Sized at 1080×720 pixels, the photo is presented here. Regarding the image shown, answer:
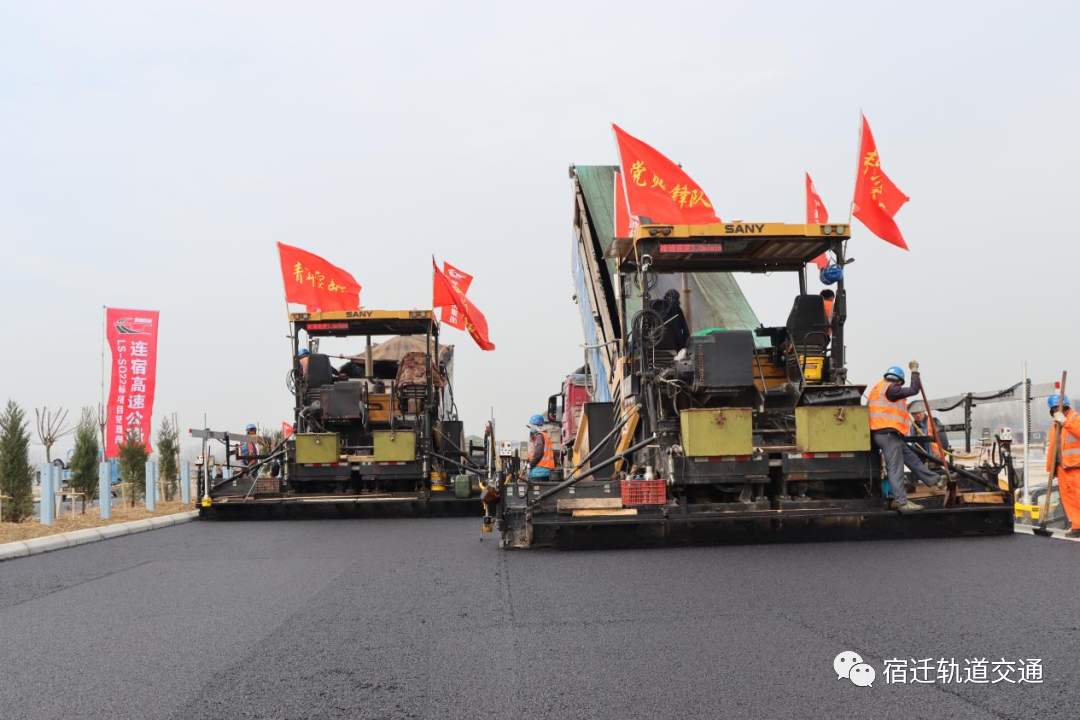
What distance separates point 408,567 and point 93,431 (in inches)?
444

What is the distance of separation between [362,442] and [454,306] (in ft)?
13.0

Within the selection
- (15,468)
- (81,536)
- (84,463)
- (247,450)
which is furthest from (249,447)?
(81,536)

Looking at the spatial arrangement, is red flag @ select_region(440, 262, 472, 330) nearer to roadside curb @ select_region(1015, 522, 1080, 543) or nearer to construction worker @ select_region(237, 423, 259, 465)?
construction worker @ select_region(237, 423, 259, 465)

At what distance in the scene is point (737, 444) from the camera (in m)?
7.25

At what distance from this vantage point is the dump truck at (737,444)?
286 inches

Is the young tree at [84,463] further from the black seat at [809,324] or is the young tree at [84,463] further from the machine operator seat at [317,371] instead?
the black seat at [809,324]

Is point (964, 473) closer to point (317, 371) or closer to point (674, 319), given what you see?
point (674, 319)

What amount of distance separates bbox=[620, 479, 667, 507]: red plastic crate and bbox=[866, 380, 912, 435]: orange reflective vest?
1715 millimetres

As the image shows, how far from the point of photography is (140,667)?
3742mm

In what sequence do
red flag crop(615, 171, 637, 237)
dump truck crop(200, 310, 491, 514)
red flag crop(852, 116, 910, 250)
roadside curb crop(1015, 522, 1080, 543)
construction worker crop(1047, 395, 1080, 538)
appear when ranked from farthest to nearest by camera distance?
dump truck crop(200, 310, 491, 514) < red flag crop(615, 171, 637, 237) < red flag crop(852, 116, 910, 250) < construction worker crop(1047, 395, 1080, 538) < roadside curb crop(1015, 522, 1080, 543)

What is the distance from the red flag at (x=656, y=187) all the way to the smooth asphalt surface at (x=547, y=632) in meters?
4.20

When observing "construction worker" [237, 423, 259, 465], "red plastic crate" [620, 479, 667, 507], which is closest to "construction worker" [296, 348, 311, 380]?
"construction worker" [237, 423, 259, 465]

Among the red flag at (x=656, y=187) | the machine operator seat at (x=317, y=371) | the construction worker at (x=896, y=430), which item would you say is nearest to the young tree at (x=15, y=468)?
the machine operator seat at (x=317, y=371)

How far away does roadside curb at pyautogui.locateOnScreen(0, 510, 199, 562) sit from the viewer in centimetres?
814
